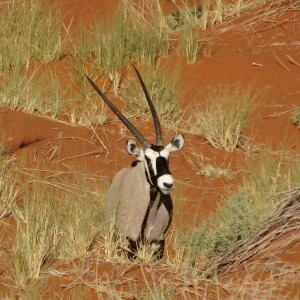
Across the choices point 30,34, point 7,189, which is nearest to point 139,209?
point 7,189

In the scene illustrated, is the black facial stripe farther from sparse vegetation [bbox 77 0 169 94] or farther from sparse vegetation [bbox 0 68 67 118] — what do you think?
sparse vegetation [bbox 77 0 169 94]

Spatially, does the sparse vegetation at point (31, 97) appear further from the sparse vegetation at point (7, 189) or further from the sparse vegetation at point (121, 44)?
the sparse vegetation at point (7, 189)

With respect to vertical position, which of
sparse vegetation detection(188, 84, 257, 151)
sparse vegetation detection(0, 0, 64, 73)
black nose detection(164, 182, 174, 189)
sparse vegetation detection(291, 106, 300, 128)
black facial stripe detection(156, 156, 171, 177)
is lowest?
sparse vegetation detection(291, 106, 300, 128)

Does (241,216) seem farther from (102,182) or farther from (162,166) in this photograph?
(102,182)

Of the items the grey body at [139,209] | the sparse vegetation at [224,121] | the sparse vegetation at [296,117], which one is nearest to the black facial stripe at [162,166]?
the grey body at [139,209]

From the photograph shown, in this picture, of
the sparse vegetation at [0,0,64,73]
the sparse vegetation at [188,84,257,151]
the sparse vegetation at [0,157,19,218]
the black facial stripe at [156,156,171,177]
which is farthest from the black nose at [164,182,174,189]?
the sparse vegetation at [0,0,64,73]

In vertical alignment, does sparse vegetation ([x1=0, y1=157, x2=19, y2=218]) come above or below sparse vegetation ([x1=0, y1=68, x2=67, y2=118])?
below

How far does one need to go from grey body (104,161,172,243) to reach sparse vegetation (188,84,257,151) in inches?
108

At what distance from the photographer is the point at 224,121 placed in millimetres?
10195

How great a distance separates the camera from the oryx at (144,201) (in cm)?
714

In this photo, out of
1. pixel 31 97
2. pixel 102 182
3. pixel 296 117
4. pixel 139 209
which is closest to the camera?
pixel 139 209

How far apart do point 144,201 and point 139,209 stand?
78mm

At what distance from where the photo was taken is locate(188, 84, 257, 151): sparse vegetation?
33.3 feet

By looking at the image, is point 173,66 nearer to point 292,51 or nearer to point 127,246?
point 292,51
